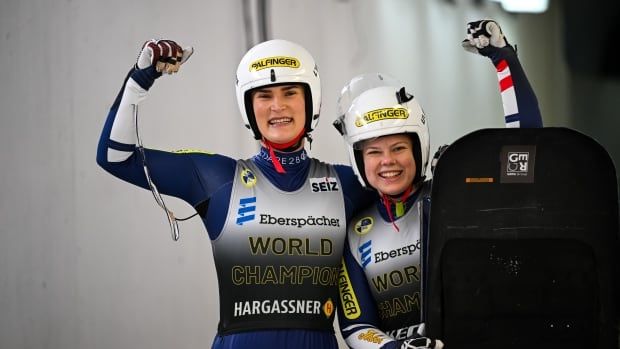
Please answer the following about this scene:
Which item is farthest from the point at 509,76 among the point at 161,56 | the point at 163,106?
the point at 163,106

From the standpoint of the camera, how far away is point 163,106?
15.4 ft

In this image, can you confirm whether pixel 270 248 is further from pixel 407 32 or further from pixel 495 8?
pixel 495 8

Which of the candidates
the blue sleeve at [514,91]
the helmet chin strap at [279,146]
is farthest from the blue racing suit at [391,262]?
the helmet chin strap at [279,146]

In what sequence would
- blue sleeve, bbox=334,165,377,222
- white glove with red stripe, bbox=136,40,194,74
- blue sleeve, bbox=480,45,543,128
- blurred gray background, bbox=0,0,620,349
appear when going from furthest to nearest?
blurred gray background, bbox=0,0,620,349
blue sleeve, bbox=334,165,377,222
blue sleeve, bbox=480,45,543,128
white glove with red stripe, bbox=136,40,194,74

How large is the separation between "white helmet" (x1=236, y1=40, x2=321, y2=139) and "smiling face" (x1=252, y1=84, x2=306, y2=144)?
3cm

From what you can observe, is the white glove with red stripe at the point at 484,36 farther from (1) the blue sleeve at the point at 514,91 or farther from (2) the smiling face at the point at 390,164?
(2) the smiling face at the point at 390,164

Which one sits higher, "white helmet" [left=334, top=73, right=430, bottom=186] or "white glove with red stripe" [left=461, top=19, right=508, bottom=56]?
"white glove with red stripe" [left=461, top=19, right=508, bottom=56]

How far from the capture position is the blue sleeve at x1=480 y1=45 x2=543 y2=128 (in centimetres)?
302

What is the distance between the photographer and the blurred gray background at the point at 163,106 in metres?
4.53

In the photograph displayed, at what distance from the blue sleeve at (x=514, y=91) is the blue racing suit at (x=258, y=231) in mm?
622

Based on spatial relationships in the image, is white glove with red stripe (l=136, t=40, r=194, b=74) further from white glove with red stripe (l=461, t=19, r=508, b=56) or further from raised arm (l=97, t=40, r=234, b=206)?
white glove with red stripe (l=461, t=19, r=508, b=56)

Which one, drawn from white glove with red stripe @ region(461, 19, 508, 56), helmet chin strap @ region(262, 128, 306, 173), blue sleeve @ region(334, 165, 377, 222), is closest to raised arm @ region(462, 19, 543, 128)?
white glove with red stripe @ region(461, 19, 508, 56)

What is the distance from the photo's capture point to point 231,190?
306cm

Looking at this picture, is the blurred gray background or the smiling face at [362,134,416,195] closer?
the smiling face at [362,134,416,195]
